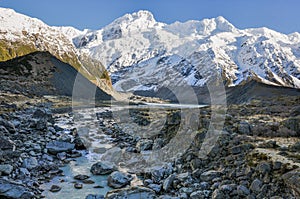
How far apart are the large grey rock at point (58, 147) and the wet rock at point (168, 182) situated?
1041 centimetres

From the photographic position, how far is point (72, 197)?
1506 centimetres

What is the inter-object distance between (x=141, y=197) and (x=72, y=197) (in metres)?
3.81

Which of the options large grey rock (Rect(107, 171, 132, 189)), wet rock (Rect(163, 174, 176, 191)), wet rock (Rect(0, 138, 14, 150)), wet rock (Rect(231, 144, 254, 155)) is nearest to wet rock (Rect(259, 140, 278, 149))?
wet rock (Rect(231, 144, 254, 155))

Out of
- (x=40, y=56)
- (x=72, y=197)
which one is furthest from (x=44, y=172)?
(x=40, y=56)

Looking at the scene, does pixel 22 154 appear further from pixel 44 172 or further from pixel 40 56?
pixel 40 56

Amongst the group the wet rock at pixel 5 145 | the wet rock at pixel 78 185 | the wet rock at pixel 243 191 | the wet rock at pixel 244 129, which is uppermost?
the wet rock at pixel 244 129

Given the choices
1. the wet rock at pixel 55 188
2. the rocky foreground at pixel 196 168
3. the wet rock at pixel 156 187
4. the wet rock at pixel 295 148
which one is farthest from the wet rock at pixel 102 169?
the wet rock at pixel 295 148

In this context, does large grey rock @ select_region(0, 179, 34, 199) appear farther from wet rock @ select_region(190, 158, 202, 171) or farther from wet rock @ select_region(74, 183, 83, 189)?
wet rock @ select_region(190, 158, 202, 171)

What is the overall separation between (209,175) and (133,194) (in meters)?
4.15

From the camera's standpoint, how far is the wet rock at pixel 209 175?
15.1 m

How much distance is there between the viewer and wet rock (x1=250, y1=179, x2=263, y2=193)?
12562 mm

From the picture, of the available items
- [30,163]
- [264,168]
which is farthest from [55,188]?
[264,168]

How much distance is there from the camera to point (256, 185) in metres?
12.7

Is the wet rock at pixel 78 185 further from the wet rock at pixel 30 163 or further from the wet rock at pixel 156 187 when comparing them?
the wet rock at pixel 156 187
